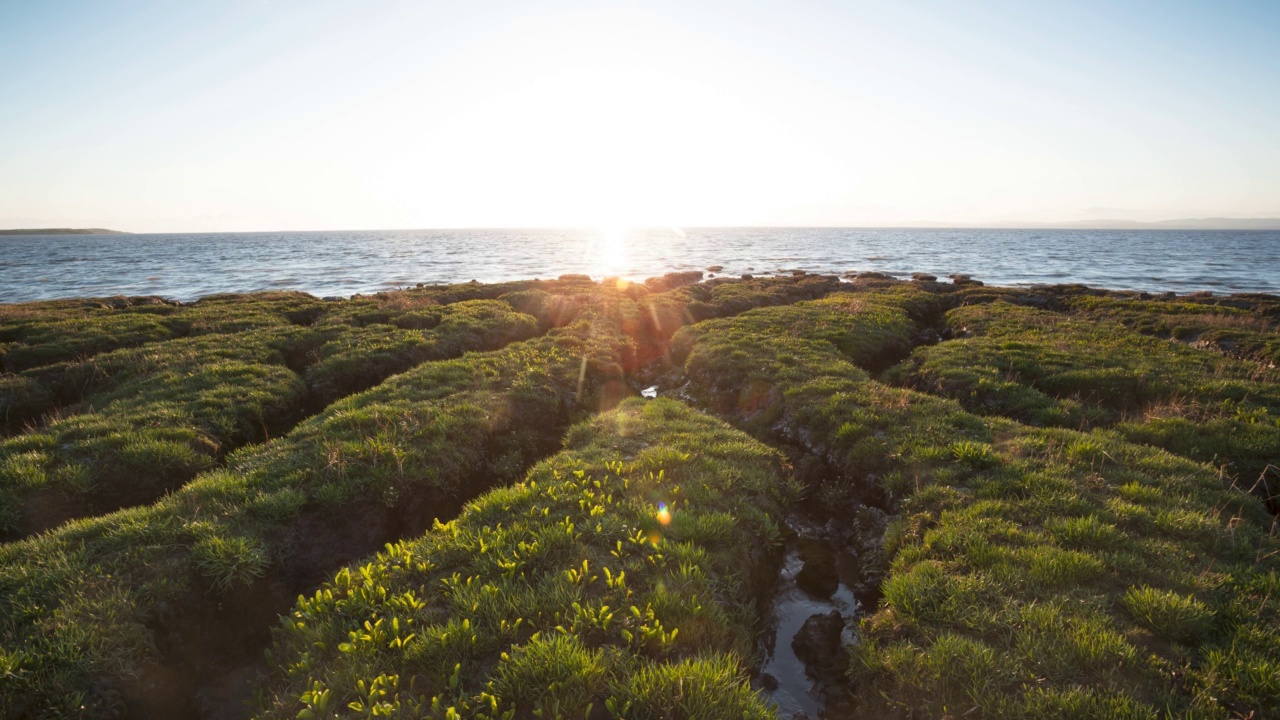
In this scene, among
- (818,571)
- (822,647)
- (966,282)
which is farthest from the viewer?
(966,282)

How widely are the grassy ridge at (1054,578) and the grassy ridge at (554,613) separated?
2309 millimetres

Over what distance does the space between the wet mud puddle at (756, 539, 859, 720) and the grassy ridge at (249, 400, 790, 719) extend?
24.1 inches

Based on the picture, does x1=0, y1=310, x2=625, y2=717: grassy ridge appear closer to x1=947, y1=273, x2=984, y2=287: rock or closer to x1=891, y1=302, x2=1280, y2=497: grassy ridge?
x1=891, y1=302, x2=1280, y2=497: grassy ridge

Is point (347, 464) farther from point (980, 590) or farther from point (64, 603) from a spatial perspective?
point (980, 590)

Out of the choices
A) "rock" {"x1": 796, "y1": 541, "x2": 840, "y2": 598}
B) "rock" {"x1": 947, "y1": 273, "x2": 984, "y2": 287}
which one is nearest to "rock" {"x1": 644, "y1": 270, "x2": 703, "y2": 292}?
"rock" {"x1": 947, "y1": 273, "x2": 984, "y2": 287}

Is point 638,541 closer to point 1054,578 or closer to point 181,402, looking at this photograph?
point 1054,578

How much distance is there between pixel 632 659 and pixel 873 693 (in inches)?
123

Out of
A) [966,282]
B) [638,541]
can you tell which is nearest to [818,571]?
[638,541]

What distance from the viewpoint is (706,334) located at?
2459 cm

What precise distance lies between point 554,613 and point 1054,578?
7.02m

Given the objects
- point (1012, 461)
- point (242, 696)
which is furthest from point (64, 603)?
point (1012, 461)

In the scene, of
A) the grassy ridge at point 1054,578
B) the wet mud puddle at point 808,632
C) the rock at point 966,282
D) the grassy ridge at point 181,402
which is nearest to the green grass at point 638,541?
the grassy ridge at point 1054,578

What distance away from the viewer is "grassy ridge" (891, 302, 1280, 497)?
1235cm

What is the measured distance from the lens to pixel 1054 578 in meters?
7.19
